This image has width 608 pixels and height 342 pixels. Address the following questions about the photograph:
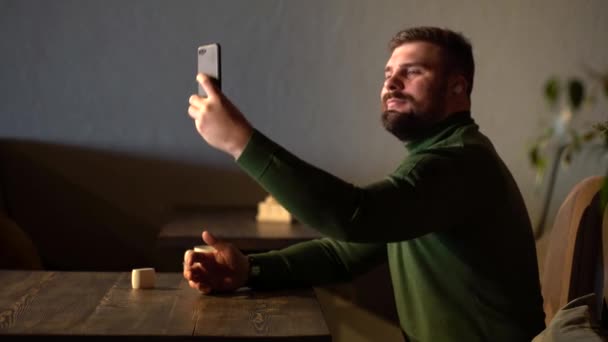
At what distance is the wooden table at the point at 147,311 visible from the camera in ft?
4.20

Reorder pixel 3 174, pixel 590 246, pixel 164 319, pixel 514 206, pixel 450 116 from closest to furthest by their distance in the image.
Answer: pixel 164 319 < pixel 514 206 < pixel 450 116 < pixel 590 246 < pixel 3 174

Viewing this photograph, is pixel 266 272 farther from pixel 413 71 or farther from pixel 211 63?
pixel 413 71

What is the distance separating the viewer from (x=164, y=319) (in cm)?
138

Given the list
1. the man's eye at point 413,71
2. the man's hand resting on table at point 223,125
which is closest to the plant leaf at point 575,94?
the man's hand resting on table at point 223,125

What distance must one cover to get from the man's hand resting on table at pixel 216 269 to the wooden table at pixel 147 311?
22mm

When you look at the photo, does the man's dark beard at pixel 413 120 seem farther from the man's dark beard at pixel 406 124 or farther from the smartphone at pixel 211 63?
the smartphone at pixel 211 63

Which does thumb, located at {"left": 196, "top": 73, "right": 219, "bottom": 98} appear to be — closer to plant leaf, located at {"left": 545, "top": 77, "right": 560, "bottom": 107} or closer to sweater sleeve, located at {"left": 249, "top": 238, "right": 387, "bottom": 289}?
Answer: sweater sleeve, located at {"left": 249, "top": 238, "right": 387, "bottom": 289}

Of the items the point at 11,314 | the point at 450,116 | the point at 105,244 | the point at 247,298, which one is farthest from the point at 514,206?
the point at 105,244

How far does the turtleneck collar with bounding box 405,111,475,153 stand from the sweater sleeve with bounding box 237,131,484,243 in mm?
241

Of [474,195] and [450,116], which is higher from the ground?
[450,116]

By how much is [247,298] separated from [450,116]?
605mm

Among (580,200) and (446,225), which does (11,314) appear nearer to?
(446,225)

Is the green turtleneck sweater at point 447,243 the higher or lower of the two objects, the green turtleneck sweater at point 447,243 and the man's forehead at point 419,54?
the lower

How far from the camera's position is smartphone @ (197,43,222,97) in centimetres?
150
